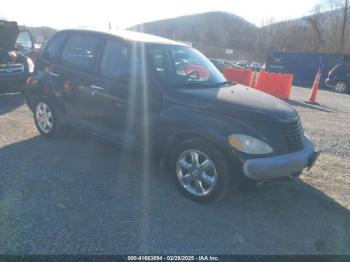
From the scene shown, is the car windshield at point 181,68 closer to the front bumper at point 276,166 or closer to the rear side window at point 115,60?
the rear side window at point 115,60

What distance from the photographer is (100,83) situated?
483 centimetres

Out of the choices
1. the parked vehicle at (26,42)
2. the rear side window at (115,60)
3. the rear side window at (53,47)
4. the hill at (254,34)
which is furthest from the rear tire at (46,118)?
the hill at (254,34)

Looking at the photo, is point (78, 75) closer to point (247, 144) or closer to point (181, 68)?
point (181, 68)

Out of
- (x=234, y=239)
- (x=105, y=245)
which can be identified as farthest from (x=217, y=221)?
(x=105, y=245)

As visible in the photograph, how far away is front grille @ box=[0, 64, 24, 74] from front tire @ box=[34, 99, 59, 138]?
343 centimetres

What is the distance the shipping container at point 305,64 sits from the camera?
2258cm

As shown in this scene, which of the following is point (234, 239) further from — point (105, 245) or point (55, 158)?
point (55, 158)

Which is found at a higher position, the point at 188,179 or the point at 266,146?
the point at 266,146

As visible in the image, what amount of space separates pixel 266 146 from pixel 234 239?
1015 mm

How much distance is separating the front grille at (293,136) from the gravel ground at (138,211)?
70 cm

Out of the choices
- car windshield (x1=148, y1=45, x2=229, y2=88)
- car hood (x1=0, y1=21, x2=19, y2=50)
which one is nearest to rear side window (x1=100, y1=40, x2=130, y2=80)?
car windshield (x1=148, y1=45, x2=229, y2=88)

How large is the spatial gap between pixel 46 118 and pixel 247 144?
3.61 metres

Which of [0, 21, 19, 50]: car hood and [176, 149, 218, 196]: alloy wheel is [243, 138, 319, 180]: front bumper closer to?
[176, 149, 218, 196]: alloy wheel

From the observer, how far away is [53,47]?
18.6ft
